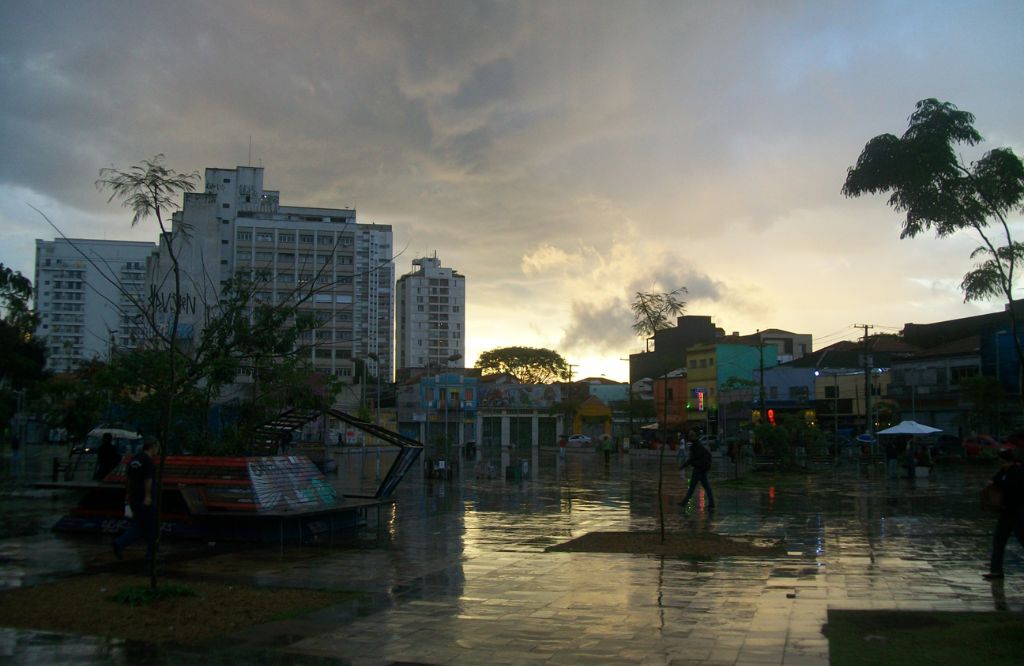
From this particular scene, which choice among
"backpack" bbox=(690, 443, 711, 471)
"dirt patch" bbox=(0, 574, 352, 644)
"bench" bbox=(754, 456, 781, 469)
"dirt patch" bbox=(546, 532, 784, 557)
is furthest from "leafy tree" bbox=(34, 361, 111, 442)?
"bench" bbox=(754, 456, 781, 469)

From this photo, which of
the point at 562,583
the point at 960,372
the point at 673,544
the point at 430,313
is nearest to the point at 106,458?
the point at 673,544

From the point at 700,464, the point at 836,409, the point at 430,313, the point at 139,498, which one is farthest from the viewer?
the point at 430,313

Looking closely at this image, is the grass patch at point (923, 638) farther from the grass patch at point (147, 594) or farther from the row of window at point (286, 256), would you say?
the row of window at point (286, 256)

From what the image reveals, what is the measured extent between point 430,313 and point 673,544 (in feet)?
457

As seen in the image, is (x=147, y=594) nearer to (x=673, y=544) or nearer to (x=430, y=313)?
(x=673, y=544)

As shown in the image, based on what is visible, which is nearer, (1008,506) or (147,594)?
(147,594)

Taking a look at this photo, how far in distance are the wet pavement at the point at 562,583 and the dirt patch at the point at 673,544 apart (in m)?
0.39

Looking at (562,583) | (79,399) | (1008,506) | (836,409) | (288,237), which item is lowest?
(562,583)

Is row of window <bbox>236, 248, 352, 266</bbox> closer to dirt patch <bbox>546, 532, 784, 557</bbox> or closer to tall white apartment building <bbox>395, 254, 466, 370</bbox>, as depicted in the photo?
tall white apartment building <bbox>395, 254, 466, 370</bbox>

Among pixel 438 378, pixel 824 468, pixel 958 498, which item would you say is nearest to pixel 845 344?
pixel 438 378

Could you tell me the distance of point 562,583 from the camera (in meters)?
9.62

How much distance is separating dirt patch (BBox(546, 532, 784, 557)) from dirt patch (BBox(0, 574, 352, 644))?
483 cm

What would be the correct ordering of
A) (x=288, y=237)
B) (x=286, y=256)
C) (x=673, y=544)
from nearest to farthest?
(x=673, y=544), (x=288, y=237), (x=286, y=256)

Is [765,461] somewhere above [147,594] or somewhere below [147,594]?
below
